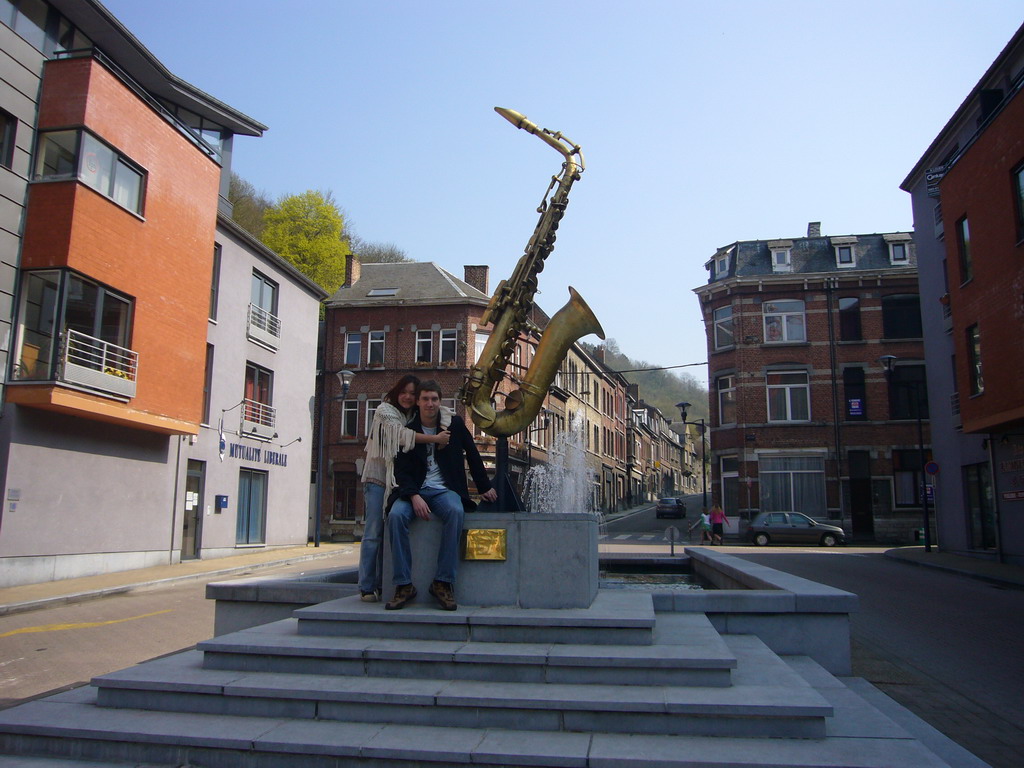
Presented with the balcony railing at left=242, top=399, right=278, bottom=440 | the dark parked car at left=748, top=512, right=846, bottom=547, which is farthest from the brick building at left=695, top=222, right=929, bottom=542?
the balcony railing at left=242, top=399, right=278, bottom=440

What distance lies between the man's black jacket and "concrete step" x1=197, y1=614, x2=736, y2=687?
A: 127cm

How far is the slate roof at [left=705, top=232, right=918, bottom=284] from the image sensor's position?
36.6 m

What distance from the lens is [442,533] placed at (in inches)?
247

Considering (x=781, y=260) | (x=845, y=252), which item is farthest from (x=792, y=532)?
(x=845, y=252)

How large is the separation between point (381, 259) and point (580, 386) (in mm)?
17721

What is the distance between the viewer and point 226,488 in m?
23.8

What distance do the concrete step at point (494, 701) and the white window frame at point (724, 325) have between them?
3266 centimetres

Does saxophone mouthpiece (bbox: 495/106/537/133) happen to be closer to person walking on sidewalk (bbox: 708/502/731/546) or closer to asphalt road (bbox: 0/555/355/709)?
asphalt road (bbox: 0/555/355/709)

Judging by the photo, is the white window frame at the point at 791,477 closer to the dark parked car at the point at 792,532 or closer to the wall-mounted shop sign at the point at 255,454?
the dark parked car at the point at 792,532

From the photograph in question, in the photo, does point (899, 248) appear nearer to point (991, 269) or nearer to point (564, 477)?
point (991, 269)

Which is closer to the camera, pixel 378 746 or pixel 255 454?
pixel 378 746

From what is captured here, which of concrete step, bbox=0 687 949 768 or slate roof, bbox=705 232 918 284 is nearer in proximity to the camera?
concrete step, bbox=0 687 949 768

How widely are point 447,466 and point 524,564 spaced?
104cm

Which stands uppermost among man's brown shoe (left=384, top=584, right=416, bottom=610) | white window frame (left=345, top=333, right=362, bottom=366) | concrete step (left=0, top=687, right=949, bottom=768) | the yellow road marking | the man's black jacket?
white window frame (left=345, top=333, right=362, bottom=366)
